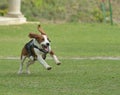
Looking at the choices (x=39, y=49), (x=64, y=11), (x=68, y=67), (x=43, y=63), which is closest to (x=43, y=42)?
(x=39, y=49)

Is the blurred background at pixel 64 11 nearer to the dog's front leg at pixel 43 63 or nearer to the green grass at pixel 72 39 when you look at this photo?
the green grass at pixel 72 39

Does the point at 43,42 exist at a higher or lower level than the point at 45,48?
higher

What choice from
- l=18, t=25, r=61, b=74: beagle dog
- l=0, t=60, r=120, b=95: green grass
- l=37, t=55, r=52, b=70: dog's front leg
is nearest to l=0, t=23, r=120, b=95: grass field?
l=0, t=60, r=120, b=95: green grass

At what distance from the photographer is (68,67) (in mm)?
18922

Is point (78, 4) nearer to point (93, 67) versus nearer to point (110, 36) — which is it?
point (110, 36)

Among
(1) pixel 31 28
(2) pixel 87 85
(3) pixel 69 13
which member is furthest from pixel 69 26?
(2) pixel 87 85

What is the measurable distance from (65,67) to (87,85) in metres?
5.09

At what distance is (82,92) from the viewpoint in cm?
1273

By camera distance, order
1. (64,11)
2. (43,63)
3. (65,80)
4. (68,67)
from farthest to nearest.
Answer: (64,11), (68,67), (43,63), (65,80)

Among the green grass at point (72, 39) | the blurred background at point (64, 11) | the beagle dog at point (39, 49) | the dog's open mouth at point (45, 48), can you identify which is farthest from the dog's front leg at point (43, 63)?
the blurred background at point (64, 11)

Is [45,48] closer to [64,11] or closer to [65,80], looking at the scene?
[65,80]

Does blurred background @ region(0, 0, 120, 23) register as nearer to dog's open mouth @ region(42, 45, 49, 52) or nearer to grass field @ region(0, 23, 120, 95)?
grass field @ region(0, 23, 120, 95)

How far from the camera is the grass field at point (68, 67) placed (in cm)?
1334

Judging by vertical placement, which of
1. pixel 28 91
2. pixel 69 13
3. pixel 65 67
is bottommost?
pixel 69 13
